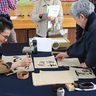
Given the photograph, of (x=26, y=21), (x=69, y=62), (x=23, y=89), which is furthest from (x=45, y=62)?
(x=26, y=21)

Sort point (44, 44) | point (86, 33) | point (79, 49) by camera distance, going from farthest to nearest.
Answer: point (44, 44)
point (79, 49)
point (86, 33)

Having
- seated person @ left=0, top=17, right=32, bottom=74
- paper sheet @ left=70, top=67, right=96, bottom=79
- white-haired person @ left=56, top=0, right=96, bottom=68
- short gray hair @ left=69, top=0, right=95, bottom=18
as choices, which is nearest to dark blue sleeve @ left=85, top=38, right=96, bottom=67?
white-haired person @ left=56, top=0, right=96, bottom=68

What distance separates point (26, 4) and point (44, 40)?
2.42 m

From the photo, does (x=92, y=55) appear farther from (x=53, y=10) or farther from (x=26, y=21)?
(x=26, y=21)

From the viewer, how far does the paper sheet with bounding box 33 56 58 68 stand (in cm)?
135

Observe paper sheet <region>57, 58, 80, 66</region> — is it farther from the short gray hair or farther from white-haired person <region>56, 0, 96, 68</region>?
the short gray hair

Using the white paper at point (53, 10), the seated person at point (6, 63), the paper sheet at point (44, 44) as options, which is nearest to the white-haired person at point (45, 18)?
the white paper at point (53, 10)

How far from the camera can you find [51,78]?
1.12m

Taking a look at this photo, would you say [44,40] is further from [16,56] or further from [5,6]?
[5,6]

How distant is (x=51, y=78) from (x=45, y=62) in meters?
0.34

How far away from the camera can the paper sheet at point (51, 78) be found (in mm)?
1064

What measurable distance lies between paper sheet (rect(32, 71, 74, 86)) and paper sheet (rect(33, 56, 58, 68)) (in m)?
0.15

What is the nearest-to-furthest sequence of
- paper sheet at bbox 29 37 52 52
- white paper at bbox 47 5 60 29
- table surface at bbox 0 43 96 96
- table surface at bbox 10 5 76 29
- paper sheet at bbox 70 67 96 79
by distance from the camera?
1. table surface at bbox 0 43 96 96
2. paper sheet at bbox 70 67 96 79
3. paper sheet at bbox 29 37 52 52
4. white paper at bbox 47 5 60 29
5. table surface at bbox 10 5 76 29

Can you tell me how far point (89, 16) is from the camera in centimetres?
128
